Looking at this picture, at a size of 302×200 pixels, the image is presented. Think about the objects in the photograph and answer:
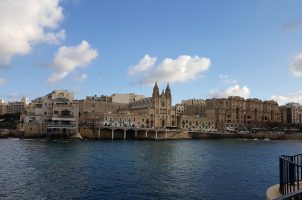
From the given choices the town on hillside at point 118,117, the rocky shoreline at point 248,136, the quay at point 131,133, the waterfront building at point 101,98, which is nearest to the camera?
the town on hillside at point 118,117

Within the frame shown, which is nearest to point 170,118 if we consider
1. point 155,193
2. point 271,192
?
point 155,193

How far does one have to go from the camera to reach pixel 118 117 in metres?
155

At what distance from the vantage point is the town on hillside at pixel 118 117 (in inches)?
5148

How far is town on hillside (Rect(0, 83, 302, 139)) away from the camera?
131 m

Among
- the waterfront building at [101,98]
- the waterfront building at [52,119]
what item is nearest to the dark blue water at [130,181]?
the waterfront building at [52,119]

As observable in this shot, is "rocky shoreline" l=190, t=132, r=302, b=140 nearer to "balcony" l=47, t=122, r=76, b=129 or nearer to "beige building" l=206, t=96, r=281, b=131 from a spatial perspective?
"beige building" l=206, t=96, r=281, b=131

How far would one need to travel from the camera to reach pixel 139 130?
490 ft

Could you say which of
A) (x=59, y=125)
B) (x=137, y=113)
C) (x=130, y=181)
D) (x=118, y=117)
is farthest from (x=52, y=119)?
(x=130, y=181)

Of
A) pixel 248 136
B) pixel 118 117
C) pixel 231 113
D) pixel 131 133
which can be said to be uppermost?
pixel 231 113

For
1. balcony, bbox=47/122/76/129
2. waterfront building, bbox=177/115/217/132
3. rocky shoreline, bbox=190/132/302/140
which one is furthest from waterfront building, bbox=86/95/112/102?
balcony, bbox=47/122/76/129

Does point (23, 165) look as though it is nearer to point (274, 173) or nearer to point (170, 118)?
point (274, 173)

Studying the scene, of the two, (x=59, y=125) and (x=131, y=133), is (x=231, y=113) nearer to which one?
(x=131, y=133)

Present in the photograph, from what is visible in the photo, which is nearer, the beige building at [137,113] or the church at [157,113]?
the beige building at [137,113]

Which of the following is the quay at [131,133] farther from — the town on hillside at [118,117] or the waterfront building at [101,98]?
the waterfront building at [101,98]
